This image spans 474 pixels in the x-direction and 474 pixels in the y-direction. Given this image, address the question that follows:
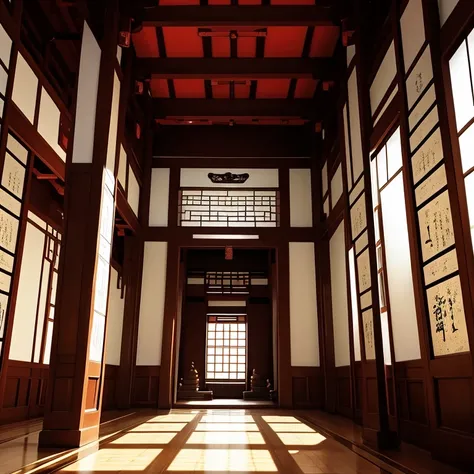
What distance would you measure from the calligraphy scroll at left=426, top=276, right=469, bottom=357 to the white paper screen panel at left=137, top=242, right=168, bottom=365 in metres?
4.66

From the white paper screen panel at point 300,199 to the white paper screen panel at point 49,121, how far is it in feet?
11.8

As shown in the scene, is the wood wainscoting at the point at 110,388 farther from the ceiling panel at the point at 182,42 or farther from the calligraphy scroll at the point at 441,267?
the calligraphy scroll at the point at 441,267

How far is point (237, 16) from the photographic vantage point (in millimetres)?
4938

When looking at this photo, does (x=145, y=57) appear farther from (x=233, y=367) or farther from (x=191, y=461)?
(x=233, y=367)

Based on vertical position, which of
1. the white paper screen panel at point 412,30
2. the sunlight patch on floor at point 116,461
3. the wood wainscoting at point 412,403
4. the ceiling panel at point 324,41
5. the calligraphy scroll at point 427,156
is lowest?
the sunlight patch on floor at point 116,461

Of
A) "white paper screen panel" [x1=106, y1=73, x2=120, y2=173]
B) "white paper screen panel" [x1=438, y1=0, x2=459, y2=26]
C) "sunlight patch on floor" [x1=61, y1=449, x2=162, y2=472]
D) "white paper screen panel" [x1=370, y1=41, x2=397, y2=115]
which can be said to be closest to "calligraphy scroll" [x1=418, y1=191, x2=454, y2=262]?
"white paper screen panel" [x1=438, y1=0, x2=459, y2=26]

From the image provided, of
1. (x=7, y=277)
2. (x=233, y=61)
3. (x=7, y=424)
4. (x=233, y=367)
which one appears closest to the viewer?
(x=7, y=277)

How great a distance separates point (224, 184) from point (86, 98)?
3.57 m

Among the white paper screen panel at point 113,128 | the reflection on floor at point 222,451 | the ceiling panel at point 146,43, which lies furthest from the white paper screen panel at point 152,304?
the white paper screen panel at point 113,128

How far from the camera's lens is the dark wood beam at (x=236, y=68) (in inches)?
229

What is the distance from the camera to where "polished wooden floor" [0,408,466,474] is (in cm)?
260

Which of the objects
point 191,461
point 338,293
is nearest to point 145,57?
point 338,293

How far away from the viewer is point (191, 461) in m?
2.79

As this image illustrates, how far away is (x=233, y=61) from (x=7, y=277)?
3627mm
